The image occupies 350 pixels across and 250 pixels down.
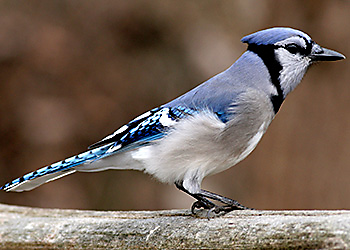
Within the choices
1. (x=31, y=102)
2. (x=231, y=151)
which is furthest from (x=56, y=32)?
(x=231, y=151)

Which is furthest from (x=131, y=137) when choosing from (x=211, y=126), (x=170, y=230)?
(x=170, y=230)

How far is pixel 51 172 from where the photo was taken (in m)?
1.67

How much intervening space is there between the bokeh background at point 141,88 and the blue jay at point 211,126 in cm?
92

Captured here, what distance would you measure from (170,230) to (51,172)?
1.52 feet

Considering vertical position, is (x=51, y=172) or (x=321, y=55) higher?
(x=321, y=55)

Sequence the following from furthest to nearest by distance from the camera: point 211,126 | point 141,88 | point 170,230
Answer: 1. point 141,88
2. point 211,126
3. point 170,230

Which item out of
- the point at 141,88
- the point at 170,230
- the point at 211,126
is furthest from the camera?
the point at 141,88

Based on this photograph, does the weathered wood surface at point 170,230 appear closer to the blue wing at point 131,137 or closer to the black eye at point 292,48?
the blue wing at point 131,137

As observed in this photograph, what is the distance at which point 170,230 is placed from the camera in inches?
58.8

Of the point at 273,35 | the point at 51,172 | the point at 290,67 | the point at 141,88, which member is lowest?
the point at 51,172

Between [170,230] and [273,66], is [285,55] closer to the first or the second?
[273,66]

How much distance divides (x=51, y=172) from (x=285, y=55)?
0.89 meters

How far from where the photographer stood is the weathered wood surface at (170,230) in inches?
45.9

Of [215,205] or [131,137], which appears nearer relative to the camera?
[215,205]
